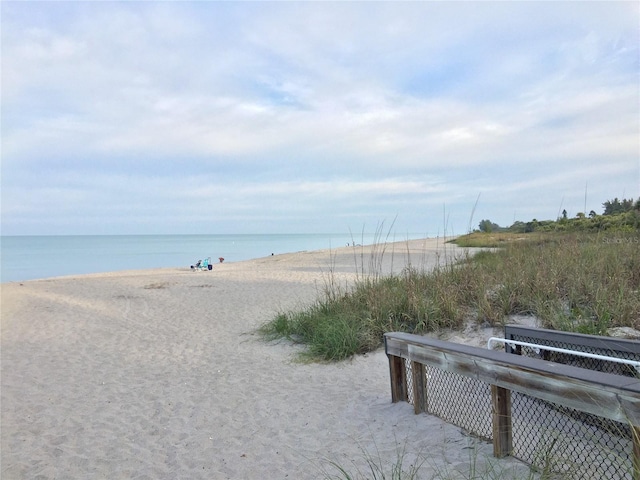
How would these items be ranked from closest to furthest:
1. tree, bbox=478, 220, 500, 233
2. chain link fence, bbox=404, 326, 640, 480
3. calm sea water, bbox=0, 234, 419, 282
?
chain link fence, bbox=404, 326, 640, 480
tree, bbox=478, 220, 500, 233
calm sea water, bbox=0, 234, 419, 282

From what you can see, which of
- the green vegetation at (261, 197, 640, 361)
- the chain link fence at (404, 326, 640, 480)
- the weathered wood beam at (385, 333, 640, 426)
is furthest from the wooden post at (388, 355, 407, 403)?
the green vegetation at (261, 197, 640, 361)

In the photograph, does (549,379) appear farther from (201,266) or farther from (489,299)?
(201,266)

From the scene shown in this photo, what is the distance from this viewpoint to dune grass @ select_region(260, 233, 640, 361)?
16.9 feet

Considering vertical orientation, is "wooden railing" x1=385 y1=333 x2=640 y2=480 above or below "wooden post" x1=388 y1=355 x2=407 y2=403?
above

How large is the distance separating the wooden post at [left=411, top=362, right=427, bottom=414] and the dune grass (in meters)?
1.77

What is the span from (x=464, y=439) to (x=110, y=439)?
300cm

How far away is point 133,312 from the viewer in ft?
35.8

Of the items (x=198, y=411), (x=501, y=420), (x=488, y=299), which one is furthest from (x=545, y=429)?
(x=488, y=299)

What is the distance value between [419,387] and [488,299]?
2.71 metres

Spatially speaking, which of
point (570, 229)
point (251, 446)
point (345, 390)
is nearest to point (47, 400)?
point (251, 446)

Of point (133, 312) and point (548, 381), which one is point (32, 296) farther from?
point (548, 381)

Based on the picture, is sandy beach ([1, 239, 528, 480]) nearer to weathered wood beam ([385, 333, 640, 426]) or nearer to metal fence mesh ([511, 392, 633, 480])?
metal fence mesh ([511, 392, 633, 480])

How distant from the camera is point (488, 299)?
20.2ft

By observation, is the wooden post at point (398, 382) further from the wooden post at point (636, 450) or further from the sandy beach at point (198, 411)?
the wooden post at point (636, 450)
